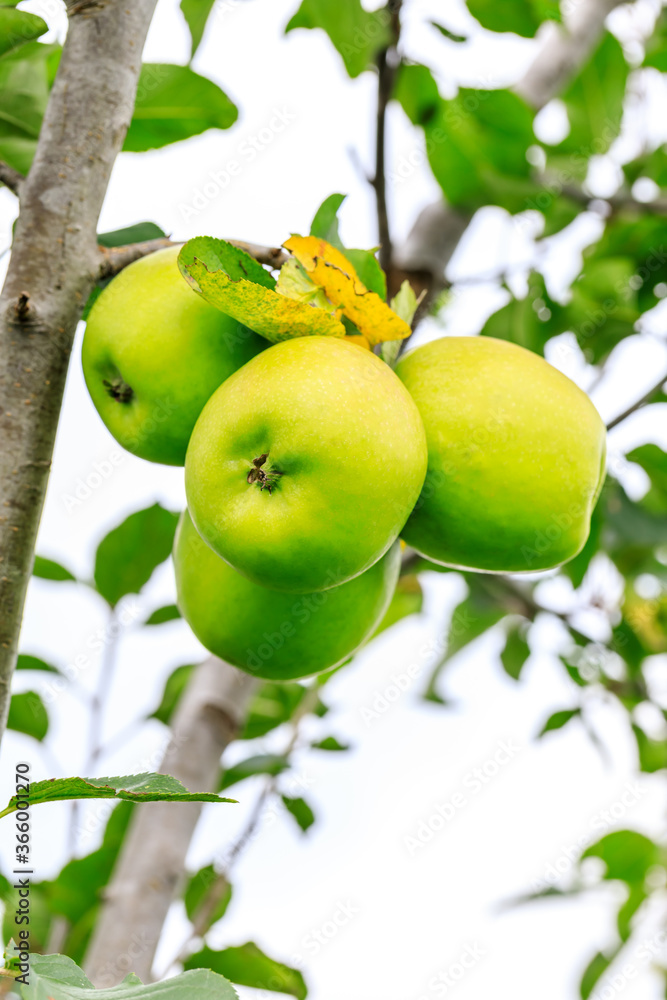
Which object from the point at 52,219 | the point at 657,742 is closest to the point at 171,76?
the point at 52,219

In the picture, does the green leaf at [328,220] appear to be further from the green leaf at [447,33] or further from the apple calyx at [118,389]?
the green leaf at [447,33]

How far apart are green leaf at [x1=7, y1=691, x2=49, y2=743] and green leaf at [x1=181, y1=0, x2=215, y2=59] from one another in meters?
1.09

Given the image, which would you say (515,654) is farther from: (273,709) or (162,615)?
(162,615)

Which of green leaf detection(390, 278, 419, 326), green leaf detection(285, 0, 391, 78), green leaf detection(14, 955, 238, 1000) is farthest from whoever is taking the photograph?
green leaf detection(285, 0, 391, 78)

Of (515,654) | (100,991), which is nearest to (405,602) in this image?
(515,654)

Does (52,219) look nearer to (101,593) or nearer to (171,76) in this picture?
(171,76)

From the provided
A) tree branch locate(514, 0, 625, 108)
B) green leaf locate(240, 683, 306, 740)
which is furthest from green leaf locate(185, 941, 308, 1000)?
tree branch locate(514, 0, 625, 108)

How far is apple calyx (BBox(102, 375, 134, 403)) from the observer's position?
2.39 ft

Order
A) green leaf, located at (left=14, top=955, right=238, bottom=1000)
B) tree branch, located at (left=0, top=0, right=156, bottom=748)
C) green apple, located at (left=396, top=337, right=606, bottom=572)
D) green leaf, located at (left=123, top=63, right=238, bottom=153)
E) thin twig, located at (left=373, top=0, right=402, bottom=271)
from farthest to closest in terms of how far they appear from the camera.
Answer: thin twig, located at (left=373, top=0, right=402, bottom=271), green leaf, located at (left=123, top=63, right=238, bottom=153), green apple, located at (left=396, top=337, right=606, bottom=572), tree branch, located at (left=0, top=0, right=156, bottom=748), green leaf, located at (left=14, top=955, right=238, bottom=1000)

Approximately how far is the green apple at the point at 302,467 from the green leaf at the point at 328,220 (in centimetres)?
19

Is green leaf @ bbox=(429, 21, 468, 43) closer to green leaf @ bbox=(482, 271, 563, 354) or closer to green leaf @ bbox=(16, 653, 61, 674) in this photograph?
green leaf @ bbox=(482, 271, 563, 354)

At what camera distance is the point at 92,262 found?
0.66m

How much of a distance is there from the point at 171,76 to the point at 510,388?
56 centimetres

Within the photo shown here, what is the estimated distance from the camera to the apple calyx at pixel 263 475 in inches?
24.1
